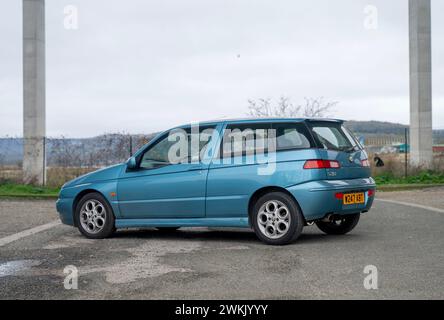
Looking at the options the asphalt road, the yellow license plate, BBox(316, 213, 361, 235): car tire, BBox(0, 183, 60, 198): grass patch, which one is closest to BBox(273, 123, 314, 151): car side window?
the yellow license plate

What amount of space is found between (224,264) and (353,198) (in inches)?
97.4

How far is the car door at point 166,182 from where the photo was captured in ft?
31.1

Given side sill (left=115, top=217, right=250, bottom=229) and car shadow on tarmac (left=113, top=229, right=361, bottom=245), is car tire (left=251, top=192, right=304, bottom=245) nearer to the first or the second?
side sill (left=115, top=217, right=250, bottom=229)

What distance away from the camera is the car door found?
31.1 ft

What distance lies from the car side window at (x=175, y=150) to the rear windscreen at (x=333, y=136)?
4.86 feet

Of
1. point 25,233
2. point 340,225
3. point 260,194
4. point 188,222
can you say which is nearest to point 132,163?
point 188,222

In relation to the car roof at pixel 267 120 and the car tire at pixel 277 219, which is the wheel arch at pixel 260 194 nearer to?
the car tire at pixel 277 219

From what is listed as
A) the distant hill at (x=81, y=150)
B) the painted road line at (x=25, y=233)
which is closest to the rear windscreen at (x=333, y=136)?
the painted road line at (x=25, y=233)

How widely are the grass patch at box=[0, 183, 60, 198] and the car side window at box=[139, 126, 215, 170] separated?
9.98 meters

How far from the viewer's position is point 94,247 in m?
9.23
